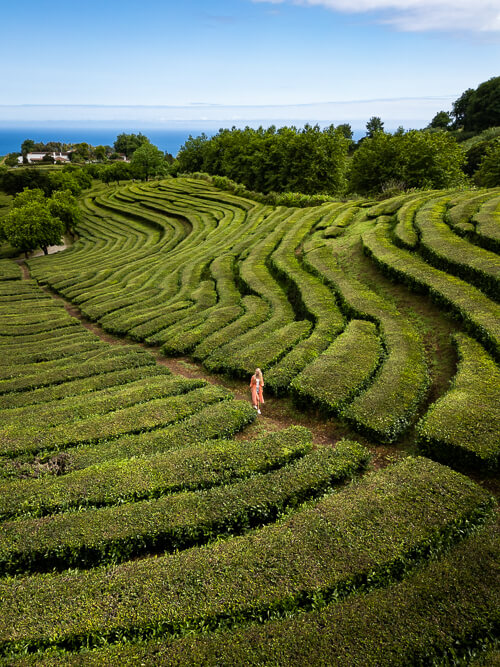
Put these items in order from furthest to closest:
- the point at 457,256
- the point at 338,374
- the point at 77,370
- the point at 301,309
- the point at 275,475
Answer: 1. the point at 301,309
2. the point at 457,256
3. the point at 77,370
4. the point at 338,374
5. the point at 275,475

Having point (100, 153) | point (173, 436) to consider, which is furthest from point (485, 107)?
point (100, 153)

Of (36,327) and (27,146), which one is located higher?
(27,146)

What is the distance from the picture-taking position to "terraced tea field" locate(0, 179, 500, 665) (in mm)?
7180

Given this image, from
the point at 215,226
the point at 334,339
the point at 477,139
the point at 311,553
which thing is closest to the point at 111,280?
the point at 215,226

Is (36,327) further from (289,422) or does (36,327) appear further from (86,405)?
(289,422)

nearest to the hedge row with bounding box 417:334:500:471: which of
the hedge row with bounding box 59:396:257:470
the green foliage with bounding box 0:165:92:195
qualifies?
the hedge row with bounding box 59:396:257:470

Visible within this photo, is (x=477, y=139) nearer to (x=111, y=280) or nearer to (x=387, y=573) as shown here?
(x=111, y=280)

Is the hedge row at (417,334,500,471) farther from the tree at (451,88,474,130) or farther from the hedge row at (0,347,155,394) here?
the tree at (451,88,474,130)

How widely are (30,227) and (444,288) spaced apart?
195ft

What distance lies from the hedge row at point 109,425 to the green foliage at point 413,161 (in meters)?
45.5

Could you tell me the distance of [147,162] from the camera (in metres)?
109

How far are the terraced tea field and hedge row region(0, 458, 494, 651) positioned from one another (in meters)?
0.04

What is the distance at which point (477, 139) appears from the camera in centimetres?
7412

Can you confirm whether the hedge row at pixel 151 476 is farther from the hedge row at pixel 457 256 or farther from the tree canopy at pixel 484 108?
the tree canopy at pixel 484 108
